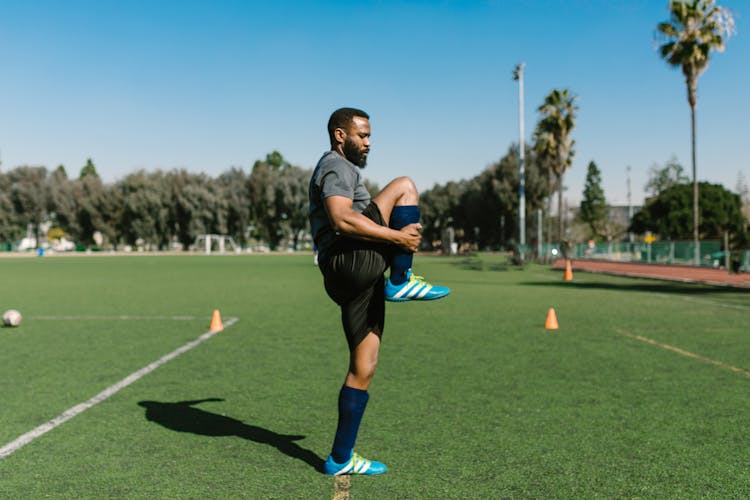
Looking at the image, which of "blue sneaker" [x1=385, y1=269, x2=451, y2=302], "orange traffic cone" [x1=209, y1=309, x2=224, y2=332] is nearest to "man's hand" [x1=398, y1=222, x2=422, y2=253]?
"blue sneaker" [x1=385, y1=269, x2=451, y2=302]

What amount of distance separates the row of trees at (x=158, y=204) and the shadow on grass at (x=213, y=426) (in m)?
79.2

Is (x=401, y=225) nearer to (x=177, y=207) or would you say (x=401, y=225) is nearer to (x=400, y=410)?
(x=400, y=410)

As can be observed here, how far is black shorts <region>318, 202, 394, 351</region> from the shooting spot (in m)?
3.39

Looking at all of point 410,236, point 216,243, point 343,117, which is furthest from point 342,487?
point 216,243

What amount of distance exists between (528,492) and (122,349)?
6535 mm

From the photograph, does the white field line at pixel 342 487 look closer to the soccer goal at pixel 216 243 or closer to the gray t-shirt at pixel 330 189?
the gray t-shirt at pixel 330 189

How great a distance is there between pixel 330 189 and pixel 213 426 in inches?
101

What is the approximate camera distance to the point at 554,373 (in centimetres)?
685

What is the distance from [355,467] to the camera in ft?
12.3

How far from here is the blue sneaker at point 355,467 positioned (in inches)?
147

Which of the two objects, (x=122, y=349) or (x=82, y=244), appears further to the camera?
(x=82, y=244)

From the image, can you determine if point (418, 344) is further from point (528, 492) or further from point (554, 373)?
point (528, 492)

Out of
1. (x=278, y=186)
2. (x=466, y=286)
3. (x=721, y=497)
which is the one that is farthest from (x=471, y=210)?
(x=721, y=497)

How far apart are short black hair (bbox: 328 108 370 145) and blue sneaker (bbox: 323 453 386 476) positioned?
74.4 inches
